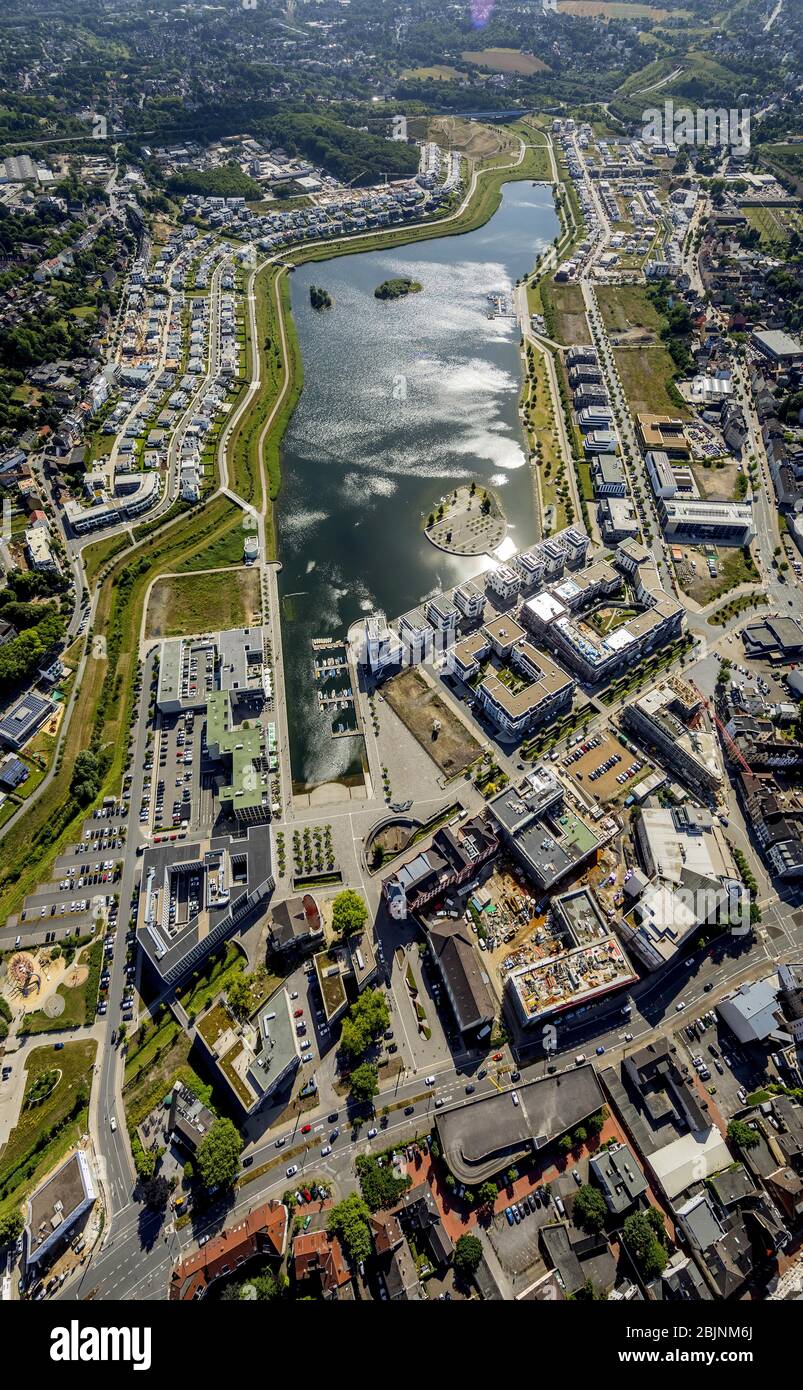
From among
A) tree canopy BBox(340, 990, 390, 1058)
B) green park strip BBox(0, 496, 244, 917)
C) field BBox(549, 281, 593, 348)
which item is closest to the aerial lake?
field BBox(549, 281, 593, 348)

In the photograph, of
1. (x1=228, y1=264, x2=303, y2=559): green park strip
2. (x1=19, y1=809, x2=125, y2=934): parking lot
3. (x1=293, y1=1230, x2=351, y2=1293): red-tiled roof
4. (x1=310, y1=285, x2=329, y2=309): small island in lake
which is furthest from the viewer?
(x1=310, y1=285, x2=329, y2=309): small island in lake

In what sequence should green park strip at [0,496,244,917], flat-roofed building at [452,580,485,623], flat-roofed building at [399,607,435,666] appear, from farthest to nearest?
→ flat-roofed building at [452,580,485,623], flat-roofed building at [399,607,435,666], green park strip at [0,496,244,917]

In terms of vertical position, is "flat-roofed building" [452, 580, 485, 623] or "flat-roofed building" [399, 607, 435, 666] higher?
"flat-roofed building" [452, 580, 485, 623]

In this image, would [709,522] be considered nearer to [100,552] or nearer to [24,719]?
[100,552]

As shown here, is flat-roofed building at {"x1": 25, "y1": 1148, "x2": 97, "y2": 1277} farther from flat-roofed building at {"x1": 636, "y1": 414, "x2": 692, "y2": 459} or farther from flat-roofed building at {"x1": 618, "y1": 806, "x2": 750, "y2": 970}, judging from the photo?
flat-roofed building at {"x1": 636, "y1": 414, "x2": 692, "y2": 459}

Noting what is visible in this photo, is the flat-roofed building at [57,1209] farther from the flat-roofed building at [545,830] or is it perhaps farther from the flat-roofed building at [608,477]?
the flat-roofed building at [608,477]
